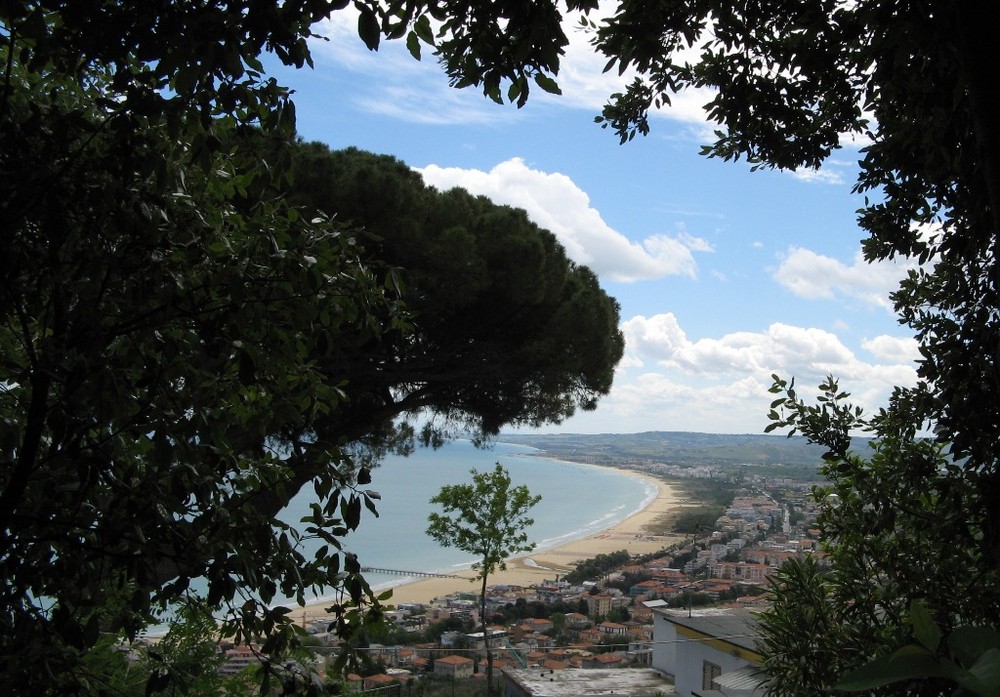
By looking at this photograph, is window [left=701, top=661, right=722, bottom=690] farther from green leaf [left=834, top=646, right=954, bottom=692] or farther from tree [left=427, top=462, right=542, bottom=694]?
green leaf [left=834, top=646, right=954, bottom=692]

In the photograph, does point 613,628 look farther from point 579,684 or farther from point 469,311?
point 469,311

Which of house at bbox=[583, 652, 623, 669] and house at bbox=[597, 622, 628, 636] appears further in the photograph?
house at bbox=[597, 622, 628, 636]

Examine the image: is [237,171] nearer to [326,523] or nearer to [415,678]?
[326,523]

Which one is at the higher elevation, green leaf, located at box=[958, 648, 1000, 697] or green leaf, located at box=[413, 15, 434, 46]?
green leaf, located at box=[413, 15, 434, 46]

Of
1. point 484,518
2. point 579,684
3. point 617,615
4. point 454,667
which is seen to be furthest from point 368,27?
point 617,615

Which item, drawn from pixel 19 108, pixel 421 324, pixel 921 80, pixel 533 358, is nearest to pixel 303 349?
pixel 19 108

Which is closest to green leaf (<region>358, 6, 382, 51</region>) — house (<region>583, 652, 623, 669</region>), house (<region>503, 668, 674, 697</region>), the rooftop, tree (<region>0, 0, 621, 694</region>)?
tree (<region>0, 0, 621, 694</region>)

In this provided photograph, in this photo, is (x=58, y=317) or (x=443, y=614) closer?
(x=58, y=317)

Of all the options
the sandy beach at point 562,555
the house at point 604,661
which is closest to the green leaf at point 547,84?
the house at point 604,661
